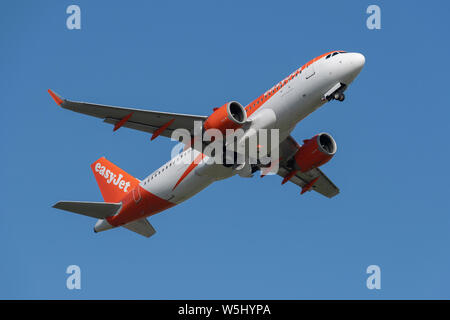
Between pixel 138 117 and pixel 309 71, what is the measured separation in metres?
9.58

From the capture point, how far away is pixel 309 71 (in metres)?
33.8

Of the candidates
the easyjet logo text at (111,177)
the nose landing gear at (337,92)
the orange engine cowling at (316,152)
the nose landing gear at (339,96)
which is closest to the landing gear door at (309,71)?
the nose landing gear at (337,92)

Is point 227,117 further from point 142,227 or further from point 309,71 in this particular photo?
point 142,227

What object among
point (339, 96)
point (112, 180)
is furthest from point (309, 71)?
point (112, 180)

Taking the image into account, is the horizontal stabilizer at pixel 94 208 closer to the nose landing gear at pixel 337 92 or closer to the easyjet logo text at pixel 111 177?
the easyjet logo text at pixel 111 177

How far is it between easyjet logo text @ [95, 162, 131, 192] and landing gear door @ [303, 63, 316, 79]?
49.4 feet

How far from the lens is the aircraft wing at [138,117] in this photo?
33844mm

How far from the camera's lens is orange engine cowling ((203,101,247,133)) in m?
33.3

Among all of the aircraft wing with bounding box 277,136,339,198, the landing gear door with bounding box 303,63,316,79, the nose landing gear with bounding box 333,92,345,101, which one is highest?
the landing gear door with bounding box 303,63,316,79

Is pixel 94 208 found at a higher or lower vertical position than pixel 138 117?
lower

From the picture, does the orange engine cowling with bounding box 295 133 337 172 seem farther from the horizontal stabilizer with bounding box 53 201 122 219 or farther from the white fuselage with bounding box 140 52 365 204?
the horizontal stabilizer with bounding box 53 201 122 219

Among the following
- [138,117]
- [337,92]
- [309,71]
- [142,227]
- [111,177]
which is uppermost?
[309,71]

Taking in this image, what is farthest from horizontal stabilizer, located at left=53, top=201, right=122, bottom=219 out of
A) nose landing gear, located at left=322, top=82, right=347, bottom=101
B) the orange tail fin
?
nose landing gear, located at left=322, top=82, right=347, bottom=101

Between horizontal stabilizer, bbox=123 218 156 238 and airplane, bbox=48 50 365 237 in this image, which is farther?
horizontal stabilizer, bbox=123 218 156 238
